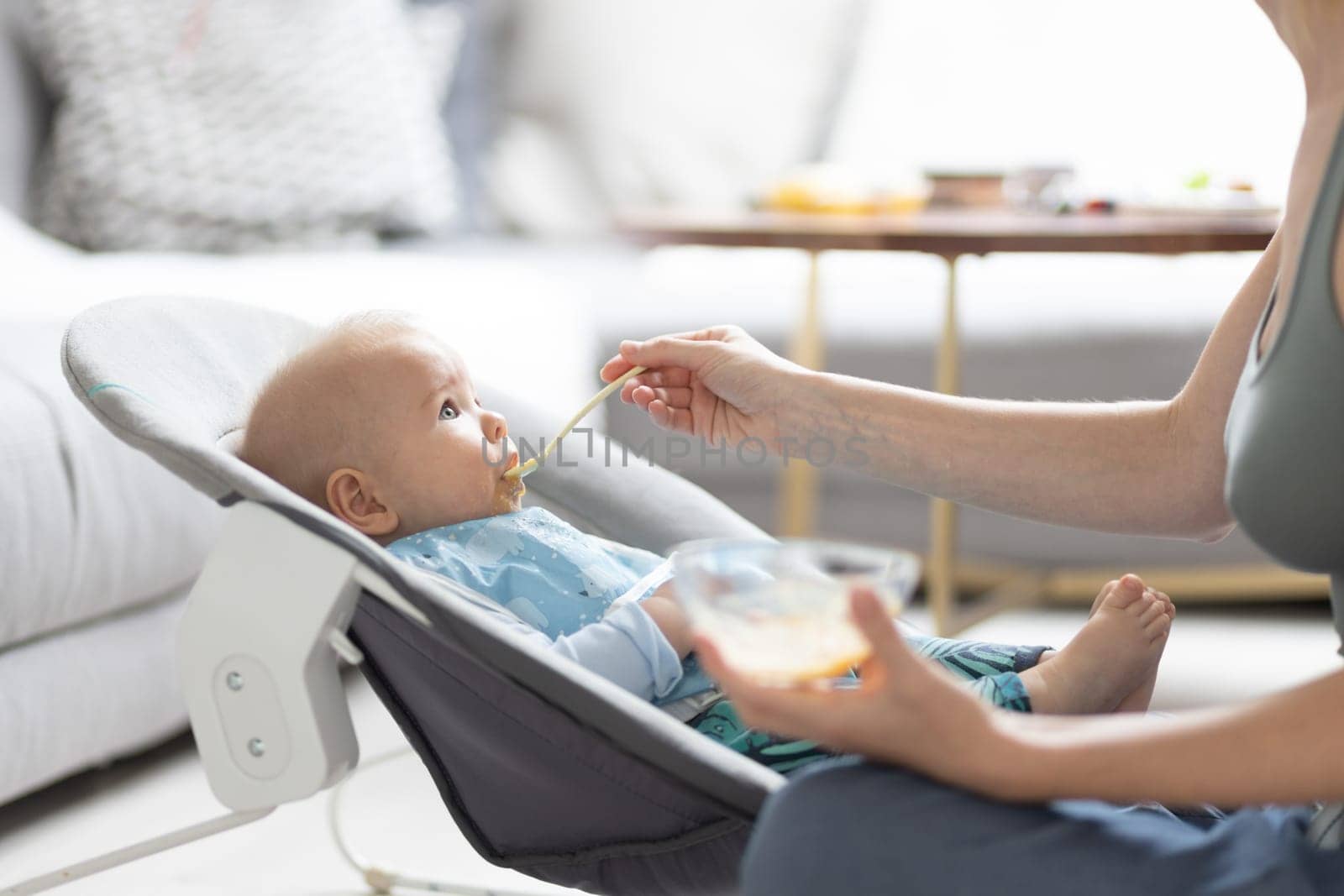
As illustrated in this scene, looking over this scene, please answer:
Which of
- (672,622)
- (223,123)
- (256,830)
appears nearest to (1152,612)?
(672,622)

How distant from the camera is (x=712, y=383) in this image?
3.73 feet

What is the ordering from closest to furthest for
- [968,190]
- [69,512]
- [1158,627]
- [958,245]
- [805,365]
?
[1158,627] < [69,512] < [958,245] < [805,365] < [968,190]

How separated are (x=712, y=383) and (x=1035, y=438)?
0.80 feet

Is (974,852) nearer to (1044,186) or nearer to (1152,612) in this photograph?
(1152,612)

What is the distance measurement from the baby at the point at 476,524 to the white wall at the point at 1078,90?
5.87ft

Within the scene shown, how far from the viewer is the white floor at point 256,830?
1549 mm

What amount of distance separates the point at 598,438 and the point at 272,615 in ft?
1.72

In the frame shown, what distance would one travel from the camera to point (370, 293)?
2.19m

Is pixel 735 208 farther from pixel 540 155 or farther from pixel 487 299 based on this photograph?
pixel 487 299

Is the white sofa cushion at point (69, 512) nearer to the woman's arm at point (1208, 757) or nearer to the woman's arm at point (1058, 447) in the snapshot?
the woman's arm at point (1058, 447)

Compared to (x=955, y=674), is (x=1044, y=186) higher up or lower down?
higher up

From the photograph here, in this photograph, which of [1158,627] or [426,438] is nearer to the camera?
[1158,627]

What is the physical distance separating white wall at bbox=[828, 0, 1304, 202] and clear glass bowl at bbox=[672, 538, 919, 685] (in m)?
2.18

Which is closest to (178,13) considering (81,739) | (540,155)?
(540,155)
